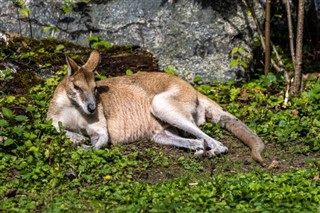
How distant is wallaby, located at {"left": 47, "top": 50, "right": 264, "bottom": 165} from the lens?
26.8 ft

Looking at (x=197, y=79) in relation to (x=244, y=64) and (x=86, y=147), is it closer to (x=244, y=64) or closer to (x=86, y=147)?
(x=244, y=64)

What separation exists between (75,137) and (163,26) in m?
3.20

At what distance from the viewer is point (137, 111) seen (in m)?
8.77

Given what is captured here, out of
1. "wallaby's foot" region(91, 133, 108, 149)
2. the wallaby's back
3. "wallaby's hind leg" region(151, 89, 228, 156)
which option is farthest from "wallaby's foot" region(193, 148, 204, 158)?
"wallaby's foot" region(91, 133, 108, 149)

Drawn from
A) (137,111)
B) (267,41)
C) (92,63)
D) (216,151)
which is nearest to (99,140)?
(137,111)

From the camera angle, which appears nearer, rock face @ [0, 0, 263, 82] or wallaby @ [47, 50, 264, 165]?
wallaby @ [47, 50, 264, 165]

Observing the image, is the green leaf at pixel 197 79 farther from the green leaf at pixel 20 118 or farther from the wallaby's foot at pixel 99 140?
the green leaf at pixel 20 118

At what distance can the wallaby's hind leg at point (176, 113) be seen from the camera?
8391mm

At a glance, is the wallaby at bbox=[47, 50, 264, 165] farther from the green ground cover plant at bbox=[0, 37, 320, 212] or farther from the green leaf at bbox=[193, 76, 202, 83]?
the green leaf at bbox=[193, 76, 202, 83]

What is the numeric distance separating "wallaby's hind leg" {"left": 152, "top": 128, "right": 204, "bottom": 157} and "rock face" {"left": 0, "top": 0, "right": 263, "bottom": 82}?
195 centimetres

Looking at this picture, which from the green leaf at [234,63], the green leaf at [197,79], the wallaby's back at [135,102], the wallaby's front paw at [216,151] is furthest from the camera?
the green leaf at [234,63]

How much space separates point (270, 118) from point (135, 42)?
2.63m

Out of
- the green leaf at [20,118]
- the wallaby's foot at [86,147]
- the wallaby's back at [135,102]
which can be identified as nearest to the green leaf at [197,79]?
the wallaby's back at [135,102]

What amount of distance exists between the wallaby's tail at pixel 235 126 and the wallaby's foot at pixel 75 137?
63.2 inches
